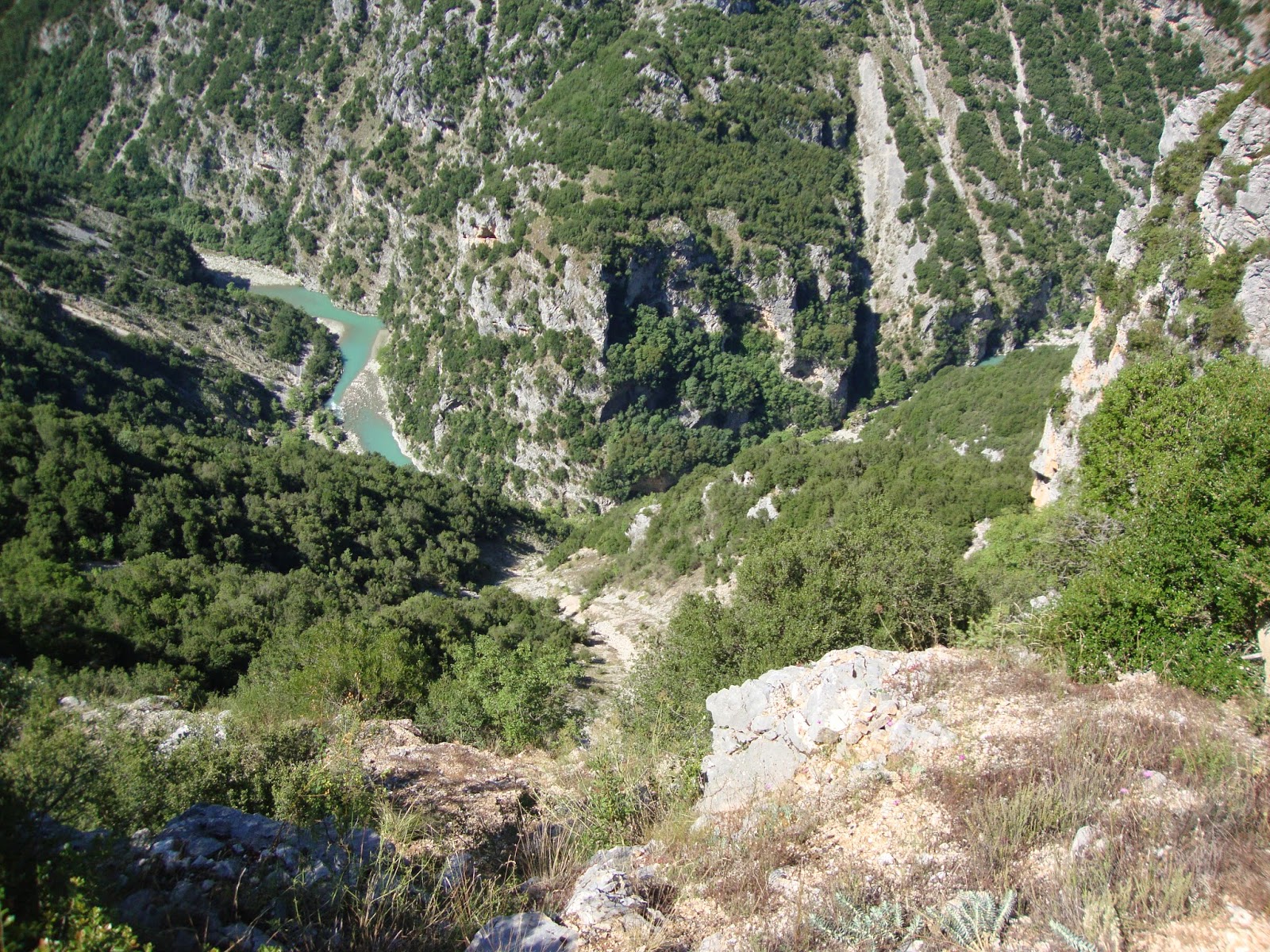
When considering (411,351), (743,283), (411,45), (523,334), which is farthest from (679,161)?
(411,45)

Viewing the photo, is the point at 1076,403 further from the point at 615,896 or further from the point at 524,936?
the point at 524,936

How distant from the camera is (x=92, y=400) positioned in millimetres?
54469

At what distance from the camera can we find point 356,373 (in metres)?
87.0

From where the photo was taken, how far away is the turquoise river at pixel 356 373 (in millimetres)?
78312

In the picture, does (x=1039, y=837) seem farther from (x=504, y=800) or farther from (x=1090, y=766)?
(x=504, y=800)

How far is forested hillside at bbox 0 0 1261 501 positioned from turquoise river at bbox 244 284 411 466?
9.54 ft

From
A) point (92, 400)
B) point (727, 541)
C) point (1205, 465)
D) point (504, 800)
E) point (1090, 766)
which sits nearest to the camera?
point (1090, 766)

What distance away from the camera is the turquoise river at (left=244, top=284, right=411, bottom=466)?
78.3 metres

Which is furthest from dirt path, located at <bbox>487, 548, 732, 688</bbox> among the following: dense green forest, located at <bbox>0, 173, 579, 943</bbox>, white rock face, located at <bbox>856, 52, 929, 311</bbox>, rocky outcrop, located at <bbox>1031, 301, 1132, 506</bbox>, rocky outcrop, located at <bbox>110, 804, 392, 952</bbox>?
white rock face, located at <bbox>856, 52, 929, 311</bbox>

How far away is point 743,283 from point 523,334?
77.9 feet

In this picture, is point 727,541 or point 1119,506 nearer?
point 1119,506

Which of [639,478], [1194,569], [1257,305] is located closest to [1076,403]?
[1257,305]

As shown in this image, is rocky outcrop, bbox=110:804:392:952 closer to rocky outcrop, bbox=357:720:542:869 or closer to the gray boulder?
rocky outcrop, bbox=357:720:542:869

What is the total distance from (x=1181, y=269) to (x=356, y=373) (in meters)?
83.5
